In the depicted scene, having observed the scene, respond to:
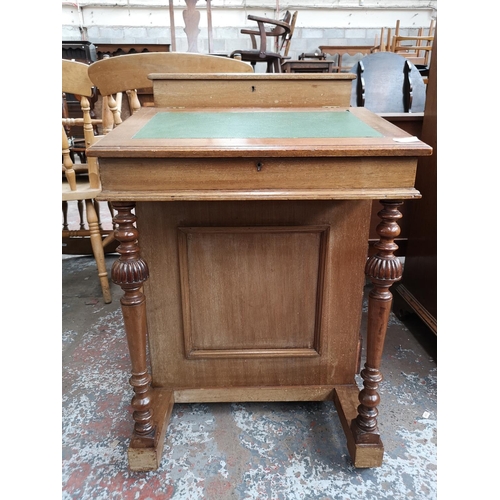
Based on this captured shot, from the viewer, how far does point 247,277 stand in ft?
4.39

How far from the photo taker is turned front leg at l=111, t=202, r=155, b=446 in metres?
0.99

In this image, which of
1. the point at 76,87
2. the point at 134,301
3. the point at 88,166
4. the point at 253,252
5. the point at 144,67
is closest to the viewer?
the point at 134,301

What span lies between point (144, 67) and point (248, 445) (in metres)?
1.48

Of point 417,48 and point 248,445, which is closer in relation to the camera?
point 248,445

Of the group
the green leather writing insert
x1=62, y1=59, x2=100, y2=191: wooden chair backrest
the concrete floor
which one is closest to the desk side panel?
the concrete floor

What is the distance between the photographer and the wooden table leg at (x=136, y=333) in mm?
997

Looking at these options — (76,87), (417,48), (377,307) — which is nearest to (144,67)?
(76,87)

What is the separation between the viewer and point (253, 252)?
4.28ft

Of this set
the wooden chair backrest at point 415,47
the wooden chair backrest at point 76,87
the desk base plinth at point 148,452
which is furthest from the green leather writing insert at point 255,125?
the wooden chair backrest at point 415,47

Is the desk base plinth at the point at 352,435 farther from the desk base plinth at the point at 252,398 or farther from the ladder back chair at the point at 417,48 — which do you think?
the ladder back chair at the point at 417,48

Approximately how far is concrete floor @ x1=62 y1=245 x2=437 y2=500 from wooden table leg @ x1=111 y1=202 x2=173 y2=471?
78 mm

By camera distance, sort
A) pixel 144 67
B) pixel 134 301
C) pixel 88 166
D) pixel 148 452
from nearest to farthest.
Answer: pixel 134 301 < pixel 148 452 < pixel 144 67 < pixel 88 166

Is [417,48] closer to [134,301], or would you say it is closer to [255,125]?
[255,125]
